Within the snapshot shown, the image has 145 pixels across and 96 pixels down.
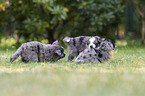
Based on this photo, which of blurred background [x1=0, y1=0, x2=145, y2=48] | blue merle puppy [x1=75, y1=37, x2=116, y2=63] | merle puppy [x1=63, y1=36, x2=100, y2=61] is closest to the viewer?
blue merle puppy [x1=75, y1=37, x2=116, y2=63]

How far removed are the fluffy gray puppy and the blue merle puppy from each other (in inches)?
26.3

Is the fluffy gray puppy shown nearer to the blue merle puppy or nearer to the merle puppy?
the merle puppy

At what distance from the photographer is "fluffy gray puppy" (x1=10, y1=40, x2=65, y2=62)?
216 inches

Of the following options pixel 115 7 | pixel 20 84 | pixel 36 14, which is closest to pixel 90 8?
pixel 115 7

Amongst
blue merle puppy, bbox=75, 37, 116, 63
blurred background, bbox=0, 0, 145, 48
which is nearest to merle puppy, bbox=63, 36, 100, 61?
blue merle puppy, bbox=75, 37, 116, 63

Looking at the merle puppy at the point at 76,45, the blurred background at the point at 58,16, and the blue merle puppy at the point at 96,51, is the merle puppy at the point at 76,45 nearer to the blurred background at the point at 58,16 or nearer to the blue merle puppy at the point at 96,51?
the blue merle puppy at the point at 96,51

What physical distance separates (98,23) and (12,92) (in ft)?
29.6

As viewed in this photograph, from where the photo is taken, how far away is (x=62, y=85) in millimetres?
2918

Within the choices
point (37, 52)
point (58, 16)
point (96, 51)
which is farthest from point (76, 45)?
point (58, 16)

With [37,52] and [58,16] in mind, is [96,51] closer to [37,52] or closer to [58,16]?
[37,52]

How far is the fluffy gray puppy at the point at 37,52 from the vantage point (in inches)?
216

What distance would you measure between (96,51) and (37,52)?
4.93ft

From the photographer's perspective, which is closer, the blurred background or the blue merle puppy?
the blue merle puppy

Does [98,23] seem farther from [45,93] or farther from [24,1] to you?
[45,93]
